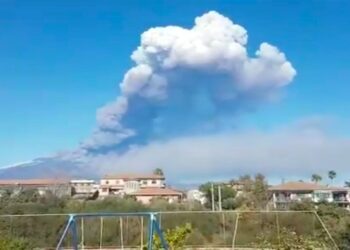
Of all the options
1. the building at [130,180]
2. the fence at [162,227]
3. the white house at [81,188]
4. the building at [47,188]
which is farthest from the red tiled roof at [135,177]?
the fence at [162,227]

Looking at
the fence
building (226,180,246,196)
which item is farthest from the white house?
the fence

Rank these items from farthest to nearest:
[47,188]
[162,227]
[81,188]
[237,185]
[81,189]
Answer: [81,188]
[81,189]
[237,185]
[47,188]
[162,227]

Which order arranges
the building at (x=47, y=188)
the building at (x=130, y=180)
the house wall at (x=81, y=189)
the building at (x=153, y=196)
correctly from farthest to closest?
the building at (x=130, y=180) → the house wall at (x=81, y=189) → the building at (x=47, y=188) → the building at (x=153, y=196)

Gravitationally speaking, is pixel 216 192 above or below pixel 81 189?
below

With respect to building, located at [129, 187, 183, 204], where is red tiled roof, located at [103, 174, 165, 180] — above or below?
above

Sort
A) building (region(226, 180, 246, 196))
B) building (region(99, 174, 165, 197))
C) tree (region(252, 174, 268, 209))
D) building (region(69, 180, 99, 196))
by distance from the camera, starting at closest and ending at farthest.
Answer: tree (region(252, 174, 268, 209)), building (region(69, 180, 99, 196)), building (region(226, 180, 246, 196)), building (region(99, 174, 165, 197))

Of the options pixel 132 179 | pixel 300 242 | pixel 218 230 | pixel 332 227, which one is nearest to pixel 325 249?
pixel 300 242

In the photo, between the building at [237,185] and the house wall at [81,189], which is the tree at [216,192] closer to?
the building at [237,185]

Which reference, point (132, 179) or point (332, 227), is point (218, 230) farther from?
point (132, 179)

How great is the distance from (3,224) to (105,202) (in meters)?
5.10

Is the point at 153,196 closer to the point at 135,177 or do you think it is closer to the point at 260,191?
the point at 260,191

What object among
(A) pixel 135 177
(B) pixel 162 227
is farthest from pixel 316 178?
(B) pixel 162 227

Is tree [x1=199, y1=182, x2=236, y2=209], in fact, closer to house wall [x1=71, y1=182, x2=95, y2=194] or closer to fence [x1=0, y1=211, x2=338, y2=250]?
house wall [x1=71, y1=182, x2=95, y2=194]

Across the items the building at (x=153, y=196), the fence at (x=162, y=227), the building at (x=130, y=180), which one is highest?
the building at (x=130, y=180)
